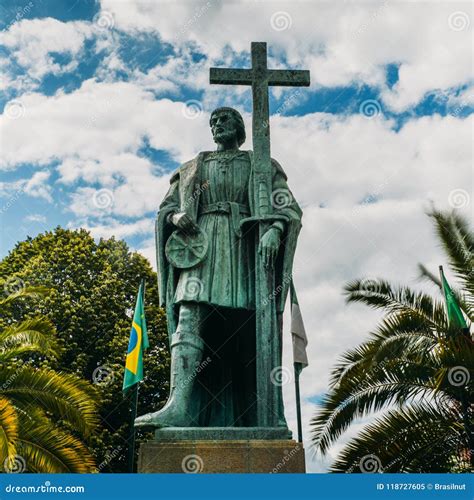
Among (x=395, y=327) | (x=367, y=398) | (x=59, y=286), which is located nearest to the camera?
(x=367, y=398)

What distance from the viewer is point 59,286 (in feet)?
78.2

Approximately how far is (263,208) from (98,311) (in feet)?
56.0

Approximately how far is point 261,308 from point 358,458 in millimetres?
6106

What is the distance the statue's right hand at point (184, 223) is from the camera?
687cm

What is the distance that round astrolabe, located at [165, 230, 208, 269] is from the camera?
688 cm

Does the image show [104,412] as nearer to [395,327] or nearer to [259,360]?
[395,327]

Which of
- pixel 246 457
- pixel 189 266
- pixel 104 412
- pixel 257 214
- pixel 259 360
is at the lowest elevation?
pixel 246 457

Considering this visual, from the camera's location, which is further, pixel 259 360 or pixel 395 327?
pixel 395 327

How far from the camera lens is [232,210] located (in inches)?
278

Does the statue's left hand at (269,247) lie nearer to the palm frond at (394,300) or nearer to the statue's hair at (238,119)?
the statue's hair at (238,119)

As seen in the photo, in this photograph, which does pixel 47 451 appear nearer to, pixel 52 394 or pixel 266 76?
pixel 52 394

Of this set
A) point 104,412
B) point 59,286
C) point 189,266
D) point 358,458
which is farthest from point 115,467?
point 189,266

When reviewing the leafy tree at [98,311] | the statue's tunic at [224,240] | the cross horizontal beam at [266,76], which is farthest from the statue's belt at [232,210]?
the leafy tree at [98,311]

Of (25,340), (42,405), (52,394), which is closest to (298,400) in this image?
(52,394)
